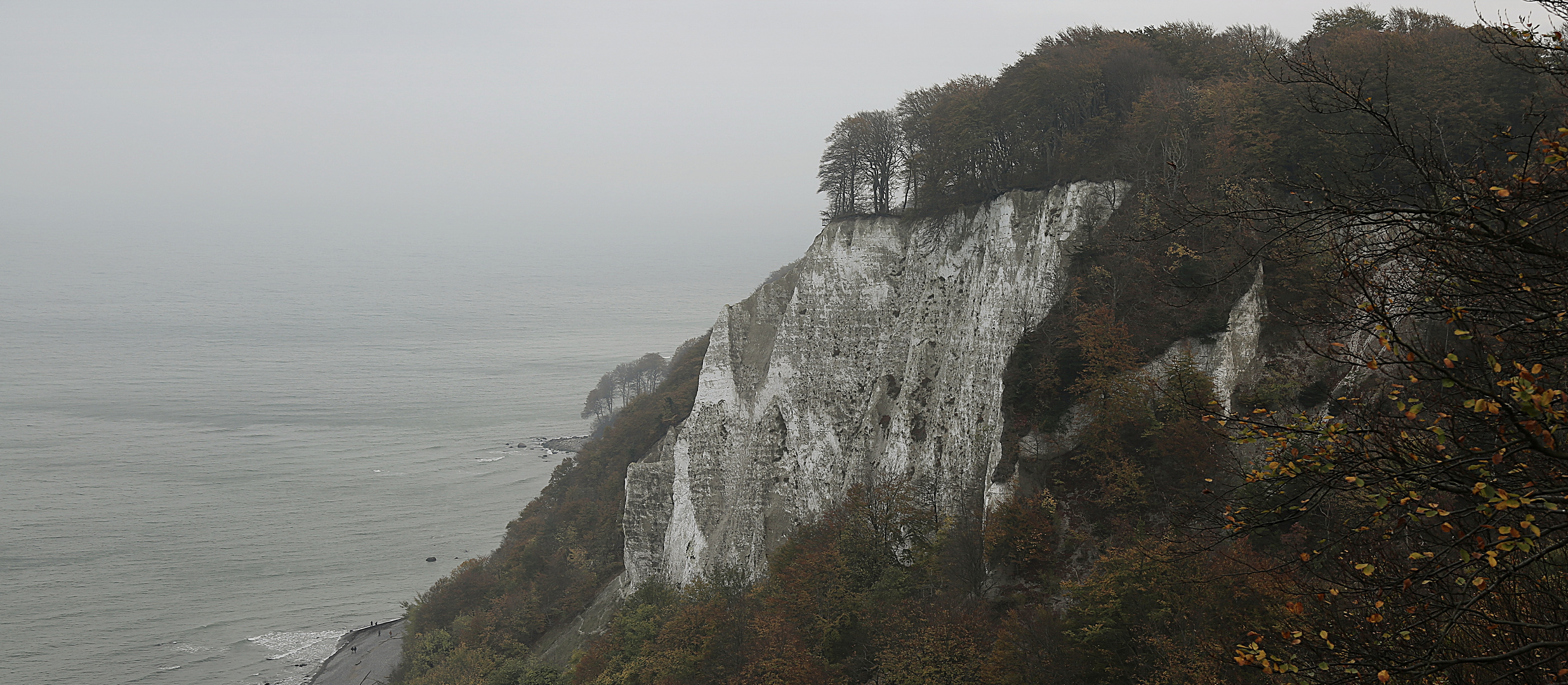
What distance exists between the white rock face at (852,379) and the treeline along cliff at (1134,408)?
Result: 0.18 m

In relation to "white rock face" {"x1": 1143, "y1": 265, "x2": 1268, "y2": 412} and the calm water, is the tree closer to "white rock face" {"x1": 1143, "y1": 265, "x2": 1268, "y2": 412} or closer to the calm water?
"white rock face" {"x1": 1143, "y1": 265, "x2": 1268, "y2": 412}

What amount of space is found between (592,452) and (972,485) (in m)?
39.8

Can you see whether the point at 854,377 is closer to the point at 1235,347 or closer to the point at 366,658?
the point at 1235,347

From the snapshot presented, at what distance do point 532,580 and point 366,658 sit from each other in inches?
459

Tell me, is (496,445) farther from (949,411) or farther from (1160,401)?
(1160,401)

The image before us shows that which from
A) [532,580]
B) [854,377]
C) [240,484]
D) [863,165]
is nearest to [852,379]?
[854,377]

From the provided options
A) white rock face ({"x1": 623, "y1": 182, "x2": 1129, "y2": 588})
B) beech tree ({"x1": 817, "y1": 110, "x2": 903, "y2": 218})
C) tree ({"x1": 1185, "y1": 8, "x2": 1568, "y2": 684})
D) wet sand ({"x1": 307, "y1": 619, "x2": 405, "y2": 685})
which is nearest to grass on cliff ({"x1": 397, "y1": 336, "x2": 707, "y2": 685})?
wet sand ({"x1": 307, "y1": 619, "x2": 405, "y2": 685})

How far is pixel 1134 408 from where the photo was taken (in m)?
20.7

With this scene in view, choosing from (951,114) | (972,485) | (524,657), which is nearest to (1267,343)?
(972,485)

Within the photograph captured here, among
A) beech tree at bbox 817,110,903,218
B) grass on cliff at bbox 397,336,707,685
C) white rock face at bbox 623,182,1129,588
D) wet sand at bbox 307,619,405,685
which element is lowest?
wet sand at bbox 307,619,405,685

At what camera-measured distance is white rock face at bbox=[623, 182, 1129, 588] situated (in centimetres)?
2894

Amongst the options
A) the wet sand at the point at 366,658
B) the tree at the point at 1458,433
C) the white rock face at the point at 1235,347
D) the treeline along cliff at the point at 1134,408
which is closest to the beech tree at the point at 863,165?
the treeline along cliff at the point at 1134,408

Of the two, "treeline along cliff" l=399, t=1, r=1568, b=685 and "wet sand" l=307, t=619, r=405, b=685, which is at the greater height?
"treeline along cliff" l=399, t=1, r=1568, b=685

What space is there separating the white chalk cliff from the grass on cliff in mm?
7161
